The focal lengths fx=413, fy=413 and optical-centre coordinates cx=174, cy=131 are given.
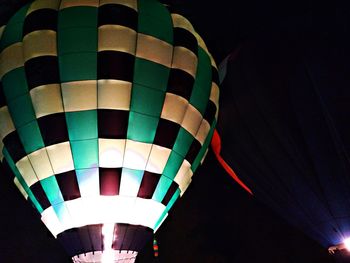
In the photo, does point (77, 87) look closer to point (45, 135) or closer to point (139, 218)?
point (45, 135)

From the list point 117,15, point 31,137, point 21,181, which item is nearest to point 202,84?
point 117,15

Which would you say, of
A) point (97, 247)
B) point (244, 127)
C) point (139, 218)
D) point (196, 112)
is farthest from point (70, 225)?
point (244, 127)

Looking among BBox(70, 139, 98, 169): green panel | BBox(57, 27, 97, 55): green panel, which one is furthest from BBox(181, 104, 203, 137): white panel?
BBox(57, 27, 97, 55): green panel

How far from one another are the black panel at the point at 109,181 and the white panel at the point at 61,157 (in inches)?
9.0

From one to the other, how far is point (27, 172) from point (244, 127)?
251 centimetres

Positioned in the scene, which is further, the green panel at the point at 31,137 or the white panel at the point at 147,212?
the green panel at the point at 31,137

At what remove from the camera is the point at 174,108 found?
3.16 meters

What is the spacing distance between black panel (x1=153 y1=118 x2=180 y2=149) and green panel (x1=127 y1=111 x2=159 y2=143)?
0.14ft

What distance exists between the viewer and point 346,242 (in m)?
4.04

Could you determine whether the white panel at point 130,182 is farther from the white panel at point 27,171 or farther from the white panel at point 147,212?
the white panel at point 27,171

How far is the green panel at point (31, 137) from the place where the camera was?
2.94 m

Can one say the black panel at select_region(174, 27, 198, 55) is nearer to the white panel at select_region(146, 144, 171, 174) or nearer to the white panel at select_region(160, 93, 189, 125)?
the white panel at select_region(160, 93, 189, 125)

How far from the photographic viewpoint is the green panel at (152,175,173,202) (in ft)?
9.74

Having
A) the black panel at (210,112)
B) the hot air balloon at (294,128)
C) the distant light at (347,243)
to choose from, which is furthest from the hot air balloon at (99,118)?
the distant light at (347,243)
